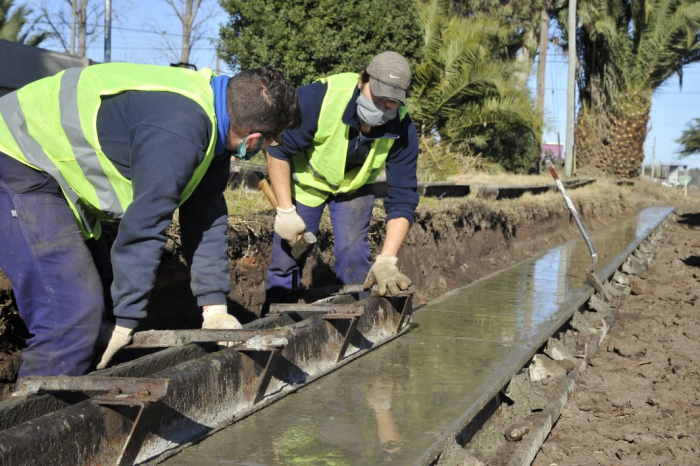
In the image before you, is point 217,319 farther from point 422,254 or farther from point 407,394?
point 422,254

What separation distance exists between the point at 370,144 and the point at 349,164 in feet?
1.06

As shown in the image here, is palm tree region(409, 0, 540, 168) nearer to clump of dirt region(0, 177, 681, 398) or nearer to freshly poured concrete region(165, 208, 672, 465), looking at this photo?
clump of dirt region(0, 177, 681, 398)

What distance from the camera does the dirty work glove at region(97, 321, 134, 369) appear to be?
10.6 ft

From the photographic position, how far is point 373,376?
4355mm

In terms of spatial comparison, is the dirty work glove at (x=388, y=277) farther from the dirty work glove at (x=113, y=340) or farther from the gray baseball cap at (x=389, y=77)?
the dirty work glove at (x=113, y=340)

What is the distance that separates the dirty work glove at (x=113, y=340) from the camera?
3.23 metres

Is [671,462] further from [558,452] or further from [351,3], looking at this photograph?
[351,3]

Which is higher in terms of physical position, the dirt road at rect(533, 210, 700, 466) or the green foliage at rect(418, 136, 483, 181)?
the green foliage at rect(418, 136, 483, 181)

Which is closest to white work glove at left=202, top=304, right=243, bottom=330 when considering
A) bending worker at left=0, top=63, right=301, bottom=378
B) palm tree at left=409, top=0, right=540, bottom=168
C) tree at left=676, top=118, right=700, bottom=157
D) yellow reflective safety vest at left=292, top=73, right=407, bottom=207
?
bending worker at left=0, top=63, right=301, bottom=378

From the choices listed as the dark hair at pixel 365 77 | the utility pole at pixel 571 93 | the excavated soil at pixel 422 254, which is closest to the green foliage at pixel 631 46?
the utility pole at pixel 571 93

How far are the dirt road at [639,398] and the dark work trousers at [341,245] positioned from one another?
1735 mm

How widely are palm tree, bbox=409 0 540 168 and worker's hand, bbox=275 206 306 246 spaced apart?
1207 cm

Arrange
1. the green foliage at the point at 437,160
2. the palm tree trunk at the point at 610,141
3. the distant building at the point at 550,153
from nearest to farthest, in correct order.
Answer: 1. the green foliage at the point at 437,160
2. the distant building at the point at 550,153
3. the palm tree trunk at the point at 610,141

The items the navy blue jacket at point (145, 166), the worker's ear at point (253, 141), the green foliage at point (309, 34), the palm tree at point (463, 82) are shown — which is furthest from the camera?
the palm tree at point (463, 82)
